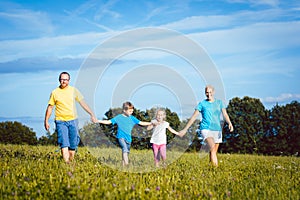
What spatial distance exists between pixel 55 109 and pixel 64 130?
61cm

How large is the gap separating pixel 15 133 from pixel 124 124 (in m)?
32.5

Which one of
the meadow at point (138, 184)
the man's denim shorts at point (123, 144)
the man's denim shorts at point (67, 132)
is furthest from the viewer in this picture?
the man's denim shorts at point (123, 144)

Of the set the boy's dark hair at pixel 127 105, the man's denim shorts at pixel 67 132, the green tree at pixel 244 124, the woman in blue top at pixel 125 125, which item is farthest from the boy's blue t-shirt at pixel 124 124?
the green tree at pixel 244 124

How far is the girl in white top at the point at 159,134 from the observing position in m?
12.1

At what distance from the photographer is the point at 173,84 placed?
37.3ft

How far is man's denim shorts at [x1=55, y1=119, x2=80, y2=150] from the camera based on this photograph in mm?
11094

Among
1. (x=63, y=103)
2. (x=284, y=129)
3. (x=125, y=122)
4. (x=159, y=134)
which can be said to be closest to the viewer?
(x=63, y=103)

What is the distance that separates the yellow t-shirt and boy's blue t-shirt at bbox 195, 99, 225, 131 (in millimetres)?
3432

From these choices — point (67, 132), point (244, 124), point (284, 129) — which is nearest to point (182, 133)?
point (67, 132)

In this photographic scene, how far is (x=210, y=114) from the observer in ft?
39.1

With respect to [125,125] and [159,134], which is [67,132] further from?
[159,134]

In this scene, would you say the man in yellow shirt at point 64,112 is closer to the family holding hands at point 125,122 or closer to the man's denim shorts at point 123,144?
the family holding hands at point 125,122

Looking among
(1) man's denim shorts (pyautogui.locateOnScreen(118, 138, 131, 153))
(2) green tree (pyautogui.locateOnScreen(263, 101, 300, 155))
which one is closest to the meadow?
(1) man's denim shorts (pyautogui.locateOnScreen(118, 138, 131, 153))

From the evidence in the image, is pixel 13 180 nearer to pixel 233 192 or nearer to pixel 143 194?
pixel 143 194
